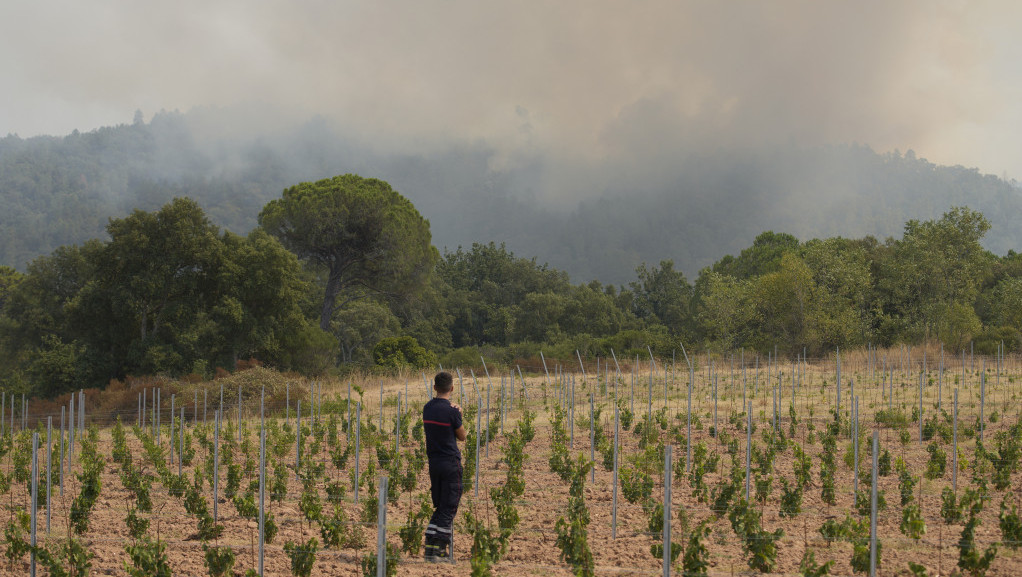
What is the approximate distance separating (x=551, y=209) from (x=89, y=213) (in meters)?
71.7

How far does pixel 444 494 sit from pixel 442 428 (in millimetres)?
556

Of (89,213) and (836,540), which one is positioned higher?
(89,213)

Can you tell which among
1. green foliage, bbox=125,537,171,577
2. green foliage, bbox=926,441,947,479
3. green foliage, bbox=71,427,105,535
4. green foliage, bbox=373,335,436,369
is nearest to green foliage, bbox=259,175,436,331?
green foliage, bbox=373,335,436,369

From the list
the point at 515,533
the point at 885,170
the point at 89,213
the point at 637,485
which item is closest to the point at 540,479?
the point at 637,485

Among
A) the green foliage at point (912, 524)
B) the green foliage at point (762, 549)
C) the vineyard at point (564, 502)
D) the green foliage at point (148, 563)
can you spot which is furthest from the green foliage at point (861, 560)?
the green foliage at point (148, 563)

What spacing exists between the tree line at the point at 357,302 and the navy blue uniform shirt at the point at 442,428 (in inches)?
782

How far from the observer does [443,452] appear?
6.74 m

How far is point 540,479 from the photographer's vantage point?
11312 millimetres

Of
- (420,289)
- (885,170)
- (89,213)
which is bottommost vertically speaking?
(420,289)

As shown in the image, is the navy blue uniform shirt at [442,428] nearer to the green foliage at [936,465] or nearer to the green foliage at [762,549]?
the green foliage at [762,549]

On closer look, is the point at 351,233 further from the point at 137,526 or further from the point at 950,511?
the point at 950,511

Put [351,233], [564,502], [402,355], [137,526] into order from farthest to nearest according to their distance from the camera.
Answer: [351,233]
[402,355]
[564,502]
[137,526]

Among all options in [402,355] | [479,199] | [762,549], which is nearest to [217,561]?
[762,549]

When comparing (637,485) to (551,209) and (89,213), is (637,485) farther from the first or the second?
(551,209)
